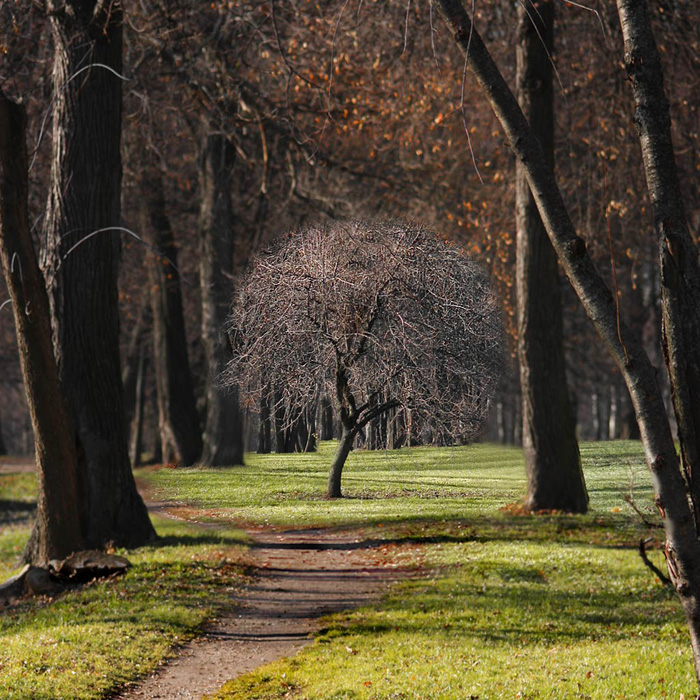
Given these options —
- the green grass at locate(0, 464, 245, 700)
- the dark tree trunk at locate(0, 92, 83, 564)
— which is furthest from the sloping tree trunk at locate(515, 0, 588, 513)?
the dark tree trunk at locate(0, 92, 83, 564)

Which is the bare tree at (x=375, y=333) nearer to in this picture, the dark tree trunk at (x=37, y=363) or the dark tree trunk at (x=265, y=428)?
the dark tree trunk at (x=265, y=428)

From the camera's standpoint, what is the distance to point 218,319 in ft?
15.9

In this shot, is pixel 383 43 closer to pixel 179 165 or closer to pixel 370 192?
pixel 179 165

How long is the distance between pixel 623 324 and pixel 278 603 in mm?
4822

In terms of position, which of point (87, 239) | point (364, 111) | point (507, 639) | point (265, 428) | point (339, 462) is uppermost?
→ point (364, 111)

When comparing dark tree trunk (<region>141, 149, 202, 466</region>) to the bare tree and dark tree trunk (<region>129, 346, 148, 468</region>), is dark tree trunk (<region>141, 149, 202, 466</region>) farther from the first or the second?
dark tree trunk (<region>129, 346, 148, 468</region>)

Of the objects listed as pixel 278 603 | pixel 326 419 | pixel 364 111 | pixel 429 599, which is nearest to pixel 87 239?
pixel 364 111

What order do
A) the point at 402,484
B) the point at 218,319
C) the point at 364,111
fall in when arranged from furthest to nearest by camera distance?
the point at 364,111 → the point at 218,319 → the point at 402,484

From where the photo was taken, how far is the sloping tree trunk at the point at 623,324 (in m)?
3.90

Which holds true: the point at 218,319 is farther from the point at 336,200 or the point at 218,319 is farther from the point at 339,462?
the point at 336,200

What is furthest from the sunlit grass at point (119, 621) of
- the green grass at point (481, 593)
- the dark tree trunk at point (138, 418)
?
the dark tree trunk at point (138, 418)

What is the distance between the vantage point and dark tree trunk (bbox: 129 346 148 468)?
11616 millimetres

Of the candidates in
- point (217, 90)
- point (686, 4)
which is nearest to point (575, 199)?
point (686, 4)

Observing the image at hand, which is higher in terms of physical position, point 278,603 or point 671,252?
point 671,252
